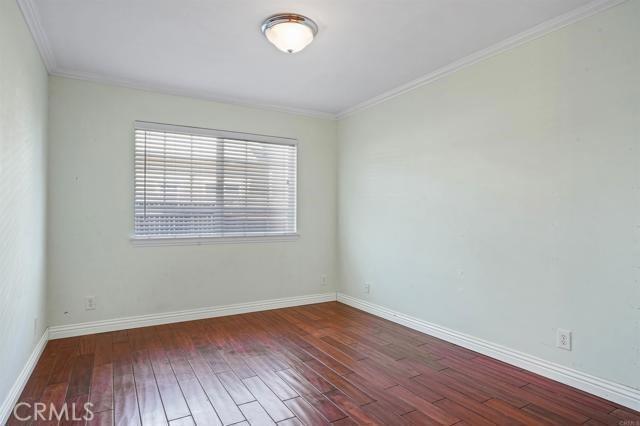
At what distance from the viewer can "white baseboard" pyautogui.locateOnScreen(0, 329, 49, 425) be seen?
6.54 feet

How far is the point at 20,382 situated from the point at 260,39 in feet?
9.53

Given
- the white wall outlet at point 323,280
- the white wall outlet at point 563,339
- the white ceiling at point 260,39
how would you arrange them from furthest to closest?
the white wall outlet at point 323,280 < the white wall outlet at point 563,339 < the white ceiling at point 260,39

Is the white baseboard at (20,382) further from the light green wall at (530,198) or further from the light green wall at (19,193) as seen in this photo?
the light green wall at (530,198)

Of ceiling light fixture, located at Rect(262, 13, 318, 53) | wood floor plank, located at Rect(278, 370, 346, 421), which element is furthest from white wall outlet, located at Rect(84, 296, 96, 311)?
ceiling light fixture, located at Rect(262, 13, 318, 53)

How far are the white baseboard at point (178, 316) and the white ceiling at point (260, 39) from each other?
2.41 meters

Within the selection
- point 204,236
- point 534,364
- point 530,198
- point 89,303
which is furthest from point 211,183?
point 534,364

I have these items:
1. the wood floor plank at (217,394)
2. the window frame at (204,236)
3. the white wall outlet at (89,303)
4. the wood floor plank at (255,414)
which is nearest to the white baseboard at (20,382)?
the white wall outlet at (89,303)

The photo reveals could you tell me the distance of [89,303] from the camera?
11.4 feet

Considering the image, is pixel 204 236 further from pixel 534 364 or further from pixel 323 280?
pixel 534 364

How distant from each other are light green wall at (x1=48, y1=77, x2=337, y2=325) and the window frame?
0.04m

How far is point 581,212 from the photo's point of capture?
94.5 inches

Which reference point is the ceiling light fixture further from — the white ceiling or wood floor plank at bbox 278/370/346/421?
wood floor plank at bbox 278/370/346/421

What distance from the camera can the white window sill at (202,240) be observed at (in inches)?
147

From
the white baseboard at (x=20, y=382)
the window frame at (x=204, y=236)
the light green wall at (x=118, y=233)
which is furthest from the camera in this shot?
the window frame at (x=204, y=236)
